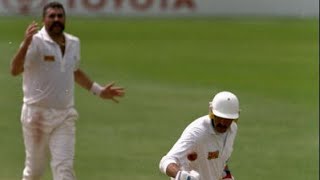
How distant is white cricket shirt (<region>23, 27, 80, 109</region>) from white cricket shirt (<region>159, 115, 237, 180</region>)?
7.14 ft

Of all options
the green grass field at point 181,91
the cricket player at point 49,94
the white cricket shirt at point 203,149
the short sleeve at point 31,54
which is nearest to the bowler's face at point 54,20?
the cricket player at point 49,94

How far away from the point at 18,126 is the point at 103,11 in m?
21.8

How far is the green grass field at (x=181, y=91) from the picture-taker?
15.0 meters

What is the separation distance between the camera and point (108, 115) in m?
19.5

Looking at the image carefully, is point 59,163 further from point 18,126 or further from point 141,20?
point 141,20

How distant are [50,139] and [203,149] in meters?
2.30

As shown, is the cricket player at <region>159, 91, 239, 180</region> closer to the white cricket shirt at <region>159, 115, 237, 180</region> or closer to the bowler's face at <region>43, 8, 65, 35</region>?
the white cricket shirt at <region>159, 115, 237, 180</region>

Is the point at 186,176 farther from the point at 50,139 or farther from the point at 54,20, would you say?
the point at 54,20

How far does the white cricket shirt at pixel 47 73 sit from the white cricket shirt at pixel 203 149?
2177 mm

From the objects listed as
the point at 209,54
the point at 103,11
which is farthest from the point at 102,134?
the point at 103,11

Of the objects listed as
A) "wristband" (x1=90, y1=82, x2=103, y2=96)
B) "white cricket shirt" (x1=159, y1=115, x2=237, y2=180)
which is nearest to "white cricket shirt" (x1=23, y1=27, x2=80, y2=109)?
"wristband" (x1=90, y1=82, x2=103, y2=96)

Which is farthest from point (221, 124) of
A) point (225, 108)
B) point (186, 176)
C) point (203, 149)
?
point (186, 176)

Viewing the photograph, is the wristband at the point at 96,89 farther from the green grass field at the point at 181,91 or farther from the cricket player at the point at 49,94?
the green grass field at the point at 181,91

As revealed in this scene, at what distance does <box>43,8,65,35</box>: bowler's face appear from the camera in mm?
10641
